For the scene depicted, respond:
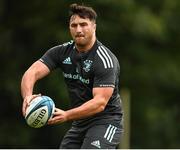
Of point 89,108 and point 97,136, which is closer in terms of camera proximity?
point 89,108

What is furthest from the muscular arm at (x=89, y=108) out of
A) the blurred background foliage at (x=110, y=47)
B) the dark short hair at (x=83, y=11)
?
the blurred background foliage at (x=110, y=47)

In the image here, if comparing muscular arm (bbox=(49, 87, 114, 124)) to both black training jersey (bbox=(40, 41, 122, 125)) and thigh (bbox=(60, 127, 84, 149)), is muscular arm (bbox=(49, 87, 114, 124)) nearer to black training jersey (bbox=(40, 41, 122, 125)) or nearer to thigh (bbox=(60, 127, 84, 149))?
black training jersey (bbox=(40, 41, 122, 125))

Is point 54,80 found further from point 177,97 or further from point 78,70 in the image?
point 78,70

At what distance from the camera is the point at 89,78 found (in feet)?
37.1

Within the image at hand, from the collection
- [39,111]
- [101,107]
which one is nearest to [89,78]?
[101,107]

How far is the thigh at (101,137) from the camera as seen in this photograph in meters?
11.2

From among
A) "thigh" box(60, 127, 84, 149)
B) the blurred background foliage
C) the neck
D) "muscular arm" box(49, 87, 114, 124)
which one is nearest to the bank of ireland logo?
the neck

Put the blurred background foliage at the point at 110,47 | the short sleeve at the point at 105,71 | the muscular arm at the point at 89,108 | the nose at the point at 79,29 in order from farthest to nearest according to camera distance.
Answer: the blurred background foliage at the point at 110,47, the nose at the point at 79,29, the short sleeve at the point at 105,71, the muscular arm at the point at 89,108

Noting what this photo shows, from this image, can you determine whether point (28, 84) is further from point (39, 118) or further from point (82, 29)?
point (82, 29)

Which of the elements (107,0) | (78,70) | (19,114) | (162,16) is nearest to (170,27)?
(162,16)

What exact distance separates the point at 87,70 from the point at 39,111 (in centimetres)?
92

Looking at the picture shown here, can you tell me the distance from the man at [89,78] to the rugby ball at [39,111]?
21 cm

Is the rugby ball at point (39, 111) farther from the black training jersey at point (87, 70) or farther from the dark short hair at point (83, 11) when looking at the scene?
the dark short hair at point (83, 11)

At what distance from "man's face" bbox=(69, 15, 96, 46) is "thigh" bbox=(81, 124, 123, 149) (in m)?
1.04
